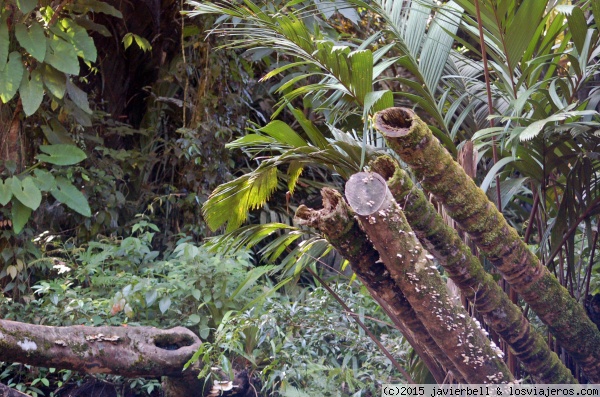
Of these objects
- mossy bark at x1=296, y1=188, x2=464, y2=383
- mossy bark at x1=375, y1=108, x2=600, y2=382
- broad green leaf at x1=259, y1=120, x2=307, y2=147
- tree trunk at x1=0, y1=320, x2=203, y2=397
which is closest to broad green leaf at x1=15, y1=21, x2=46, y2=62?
tree trunk at x1=0, y1=320, x2=203, y2=397

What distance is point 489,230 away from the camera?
1522 mm

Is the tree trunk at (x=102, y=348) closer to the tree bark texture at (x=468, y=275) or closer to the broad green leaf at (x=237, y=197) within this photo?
the broad green leaf at (x=237, y=197)

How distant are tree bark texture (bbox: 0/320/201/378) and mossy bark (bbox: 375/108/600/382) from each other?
155 centimetres

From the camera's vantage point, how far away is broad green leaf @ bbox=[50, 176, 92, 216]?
3.49 meters

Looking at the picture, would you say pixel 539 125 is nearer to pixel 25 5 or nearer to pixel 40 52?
pixel 40 52

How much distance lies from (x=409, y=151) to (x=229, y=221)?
0.95 metres

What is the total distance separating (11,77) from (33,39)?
226 millimetres

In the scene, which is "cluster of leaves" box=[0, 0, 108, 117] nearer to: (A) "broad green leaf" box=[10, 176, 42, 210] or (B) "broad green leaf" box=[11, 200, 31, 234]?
(A) "broad green leaf" box=[10, 176, 42, 210]

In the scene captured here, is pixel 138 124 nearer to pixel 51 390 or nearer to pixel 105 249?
pixel 105 249

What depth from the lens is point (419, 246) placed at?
4.70ft

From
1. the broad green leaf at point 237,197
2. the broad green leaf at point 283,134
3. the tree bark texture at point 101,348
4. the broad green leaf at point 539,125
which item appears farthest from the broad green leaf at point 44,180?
the broad green leaf at point 539,125

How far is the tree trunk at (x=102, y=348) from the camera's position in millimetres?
2502

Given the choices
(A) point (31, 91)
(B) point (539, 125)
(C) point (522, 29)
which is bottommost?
(A) point (31, 91)

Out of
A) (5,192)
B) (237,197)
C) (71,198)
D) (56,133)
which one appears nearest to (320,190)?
(237,197)
